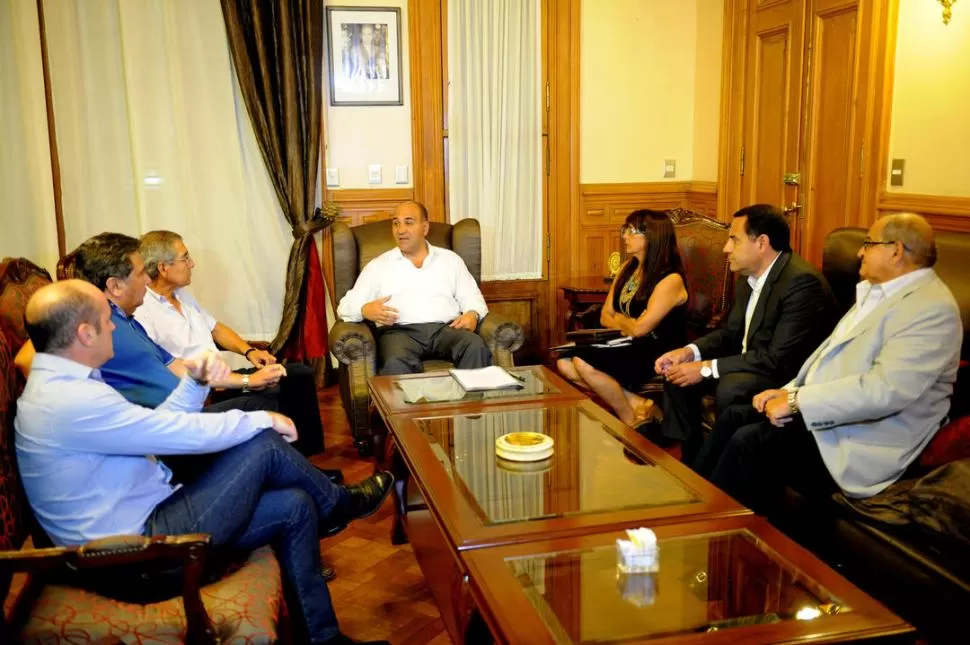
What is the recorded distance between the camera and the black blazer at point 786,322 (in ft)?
10.2

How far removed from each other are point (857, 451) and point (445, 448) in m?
1.16

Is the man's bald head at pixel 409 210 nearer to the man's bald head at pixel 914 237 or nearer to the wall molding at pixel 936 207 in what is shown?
the wall molding at pixel 936 207

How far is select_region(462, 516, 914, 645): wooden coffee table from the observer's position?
157 cm

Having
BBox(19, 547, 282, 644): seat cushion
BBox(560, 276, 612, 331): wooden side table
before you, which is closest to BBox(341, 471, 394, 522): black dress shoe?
BBox(19, 547, 282, 644): seat cushion

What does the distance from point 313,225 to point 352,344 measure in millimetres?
1445

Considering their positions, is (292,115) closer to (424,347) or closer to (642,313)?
(424,347)

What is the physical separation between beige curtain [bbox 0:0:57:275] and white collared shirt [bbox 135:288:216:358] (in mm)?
1145

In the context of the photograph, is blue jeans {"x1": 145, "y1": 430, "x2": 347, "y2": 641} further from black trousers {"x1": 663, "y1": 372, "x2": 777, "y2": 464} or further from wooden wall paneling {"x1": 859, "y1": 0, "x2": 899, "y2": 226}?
wooden wall paneling {"x1": 859, "y1": 0, "x2": 899, "y2": 226}

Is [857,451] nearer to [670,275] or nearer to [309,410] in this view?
[670,275]

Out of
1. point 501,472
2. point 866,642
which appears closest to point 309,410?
point 501,472

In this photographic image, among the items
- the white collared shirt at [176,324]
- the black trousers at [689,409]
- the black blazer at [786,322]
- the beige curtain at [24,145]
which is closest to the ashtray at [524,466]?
the black trousers at [689,409]

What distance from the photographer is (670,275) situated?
3.85 m

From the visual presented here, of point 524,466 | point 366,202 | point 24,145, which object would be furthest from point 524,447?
point 24,145

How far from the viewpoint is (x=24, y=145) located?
4.35 m
